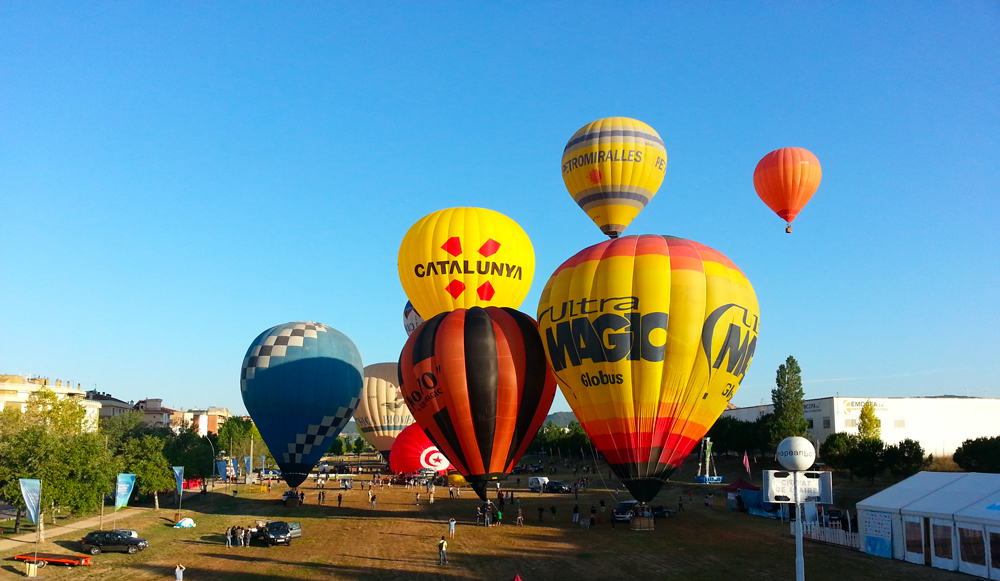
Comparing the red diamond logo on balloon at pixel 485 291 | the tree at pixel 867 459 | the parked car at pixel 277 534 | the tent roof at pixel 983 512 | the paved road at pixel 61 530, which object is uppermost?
the red diamond logo on balloon at pixel 485 291

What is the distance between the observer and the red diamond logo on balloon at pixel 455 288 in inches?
1500

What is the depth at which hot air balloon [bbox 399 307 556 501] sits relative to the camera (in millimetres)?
30609

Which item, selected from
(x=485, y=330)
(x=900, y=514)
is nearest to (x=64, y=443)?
(x=485, y=330)

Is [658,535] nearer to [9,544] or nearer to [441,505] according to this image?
[441,505]

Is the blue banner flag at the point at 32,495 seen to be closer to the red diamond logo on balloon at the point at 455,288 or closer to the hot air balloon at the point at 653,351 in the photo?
the red diamond logo on balloon at the point at 455,288

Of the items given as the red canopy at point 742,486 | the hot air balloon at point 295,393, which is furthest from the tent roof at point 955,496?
the hot air balloon at point 295,393

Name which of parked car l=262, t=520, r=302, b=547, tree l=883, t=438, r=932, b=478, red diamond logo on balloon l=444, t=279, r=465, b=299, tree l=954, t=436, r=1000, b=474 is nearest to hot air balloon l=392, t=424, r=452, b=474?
red diamond logo on balloon l=444, t=279, r=465, b=299

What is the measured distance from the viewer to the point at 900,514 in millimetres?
26547

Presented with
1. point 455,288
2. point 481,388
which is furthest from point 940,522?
point 455,288

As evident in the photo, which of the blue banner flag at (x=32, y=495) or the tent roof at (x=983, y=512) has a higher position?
the tent roof at (x=983, y=512)

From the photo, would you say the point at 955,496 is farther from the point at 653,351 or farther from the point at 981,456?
the point at 981,456

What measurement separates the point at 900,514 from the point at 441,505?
25.8m

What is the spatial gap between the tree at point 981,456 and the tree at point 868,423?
1107 cm

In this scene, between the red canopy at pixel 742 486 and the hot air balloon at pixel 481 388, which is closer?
the hot air balloon at pixel 481 388
